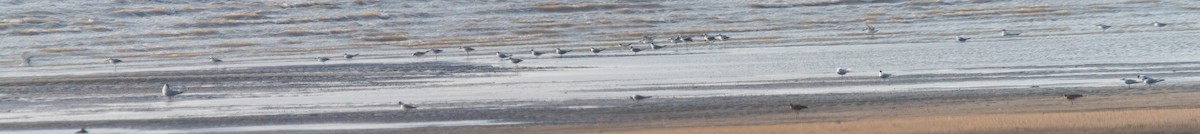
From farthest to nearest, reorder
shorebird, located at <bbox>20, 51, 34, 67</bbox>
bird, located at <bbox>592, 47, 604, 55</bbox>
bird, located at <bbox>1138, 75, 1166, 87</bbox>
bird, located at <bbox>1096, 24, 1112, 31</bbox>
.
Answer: bird, located at <bbox>1096, 24, 1112, 31</bbox>
bird, located at <bbox>592, 47, 604, 55</bbox>
shorebird, located at <bbox>20, 51, 34, 67</bbox>
bird, located at <bbox>1138, 75, 1166, 87</bbox>

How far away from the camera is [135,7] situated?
67.3 ft

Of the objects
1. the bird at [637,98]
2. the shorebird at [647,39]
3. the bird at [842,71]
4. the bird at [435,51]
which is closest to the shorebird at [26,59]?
the bird at [435,51]

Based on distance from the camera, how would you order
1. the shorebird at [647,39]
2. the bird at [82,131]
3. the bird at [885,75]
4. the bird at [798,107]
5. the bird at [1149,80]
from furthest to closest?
the shorebird at [647,39]
the bird at [885,75]
the bird at [1149,80]
the bird at [798,107]
the bird at [82,131]

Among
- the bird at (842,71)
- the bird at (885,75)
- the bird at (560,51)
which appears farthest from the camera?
the bird at (560,51)

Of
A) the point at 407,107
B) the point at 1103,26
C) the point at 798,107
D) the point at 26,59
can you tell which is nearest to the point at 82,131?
the point at 407,107

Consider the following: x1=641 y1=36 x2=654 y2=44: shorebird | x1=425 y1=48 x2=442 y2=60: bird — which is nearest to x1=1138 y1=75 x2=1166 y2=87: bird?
x1=641 y1=36 x2=654 y2=44: shorebird

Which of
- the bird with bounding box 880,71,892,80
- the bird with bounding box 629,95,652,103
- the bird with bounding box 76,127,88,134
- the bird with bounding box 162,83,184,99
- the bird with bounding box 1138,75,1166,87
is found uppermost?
the bird with bounding box 162,83,184,99

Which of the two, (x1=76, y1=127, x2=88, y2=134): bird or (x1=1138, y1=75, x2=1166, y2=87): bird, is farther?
(x1=1138, y1=75, x2=1166, y2=87): bird

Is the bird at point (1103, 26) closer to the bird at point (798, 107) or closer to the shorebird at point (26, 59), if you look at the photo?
the bird at point (798, 107)

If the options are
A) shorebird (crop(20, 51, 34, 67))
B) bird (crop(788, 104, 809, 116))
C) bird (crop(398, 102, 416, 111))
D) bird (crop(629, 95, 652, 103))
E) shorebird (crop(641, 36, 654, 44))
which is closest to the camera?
bird (crop(788, 104, 809, 116))

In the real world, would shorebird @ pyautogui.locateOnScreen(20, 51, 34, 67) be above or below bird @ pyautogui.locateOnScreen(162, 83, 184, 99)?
above

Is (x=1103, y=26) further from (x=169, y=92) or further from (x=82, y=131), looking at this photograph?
(x=82, y=131)

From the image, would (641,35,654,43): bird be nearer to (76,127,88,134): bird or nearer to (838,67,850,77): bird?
(838,67,850,77): bird

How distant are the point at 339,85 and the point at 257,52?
295cm
